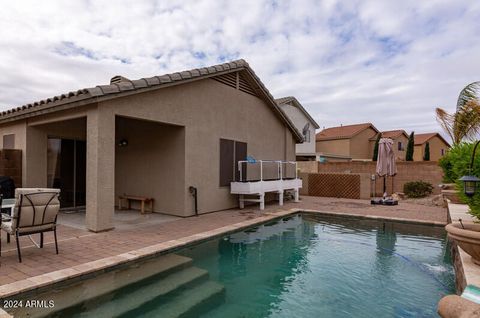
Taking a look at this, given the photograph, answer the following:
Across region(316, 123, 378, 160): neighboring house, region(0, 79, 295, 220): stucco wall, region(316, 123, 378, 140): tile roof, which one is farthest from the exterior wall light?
region(316, 123, 378, 140): tile roof

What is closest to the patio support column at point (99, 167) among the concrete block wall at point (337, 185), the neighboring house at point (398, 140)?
the concrete block wall at point (337, 185)

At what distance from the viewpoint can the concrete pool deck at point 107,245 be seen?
194 inches

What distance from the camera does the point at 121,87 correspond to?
26.0 feet

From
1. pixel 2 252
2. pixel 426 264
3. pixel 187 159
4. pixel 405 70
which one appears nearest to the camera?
pixel 2 252

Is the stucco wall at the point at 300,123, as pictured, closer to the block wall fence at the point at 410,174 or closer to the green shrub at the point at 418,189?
the block wall fence at the point at 410,174

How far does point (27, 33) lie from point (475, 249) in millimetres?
14792

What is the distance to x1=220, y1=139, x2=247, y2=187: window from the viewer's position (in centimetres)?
1234

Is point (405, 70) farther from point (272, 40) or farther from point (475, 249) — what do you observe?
point (475, 249)

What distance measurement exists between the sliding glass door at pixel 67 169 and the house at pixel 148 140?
0.11ft

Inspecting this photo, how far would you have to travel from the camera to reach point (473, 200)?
523 cm

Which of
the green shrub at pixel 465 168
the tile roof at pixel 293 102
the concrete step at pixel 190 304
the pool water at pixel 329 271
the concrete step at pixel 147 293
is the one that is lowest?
the pool water at pixel 329 271

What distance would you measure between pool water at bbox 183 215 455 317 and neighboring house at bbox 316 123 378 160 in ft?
97.8

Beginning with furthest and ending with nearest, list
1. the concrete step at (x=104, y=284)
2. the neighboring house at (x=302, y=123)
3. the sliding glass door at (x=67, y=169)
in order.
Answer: the neighboring house at (x=302, y=123)
the sliding glass door at (x=67, y=169)
the concrete step at (x=104, y=284)

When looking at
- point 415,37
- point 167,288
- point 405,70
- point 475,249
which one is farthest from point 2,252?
point 405,70
